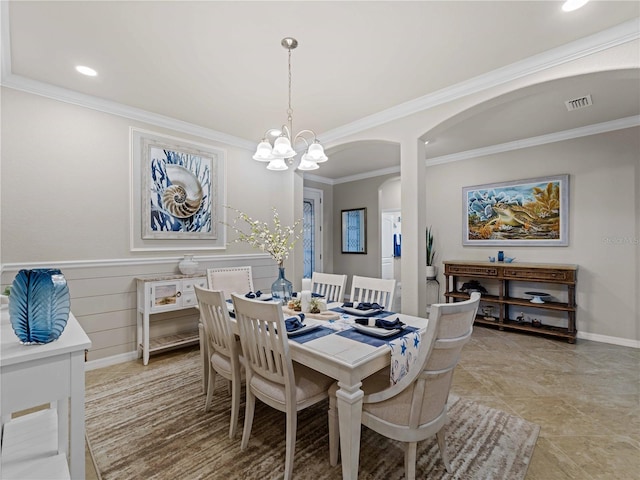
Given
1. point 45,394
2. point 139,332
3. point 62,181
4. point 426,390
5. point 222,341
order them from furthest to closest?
point 139,332
point 62,181
point 222,341
point 426,390
point 45,394

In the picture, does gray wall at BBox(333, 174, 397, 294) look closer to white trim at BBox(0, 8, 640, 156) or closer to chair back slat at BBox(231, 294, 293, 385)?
white trim at BBox(0, 8, 640, 156)

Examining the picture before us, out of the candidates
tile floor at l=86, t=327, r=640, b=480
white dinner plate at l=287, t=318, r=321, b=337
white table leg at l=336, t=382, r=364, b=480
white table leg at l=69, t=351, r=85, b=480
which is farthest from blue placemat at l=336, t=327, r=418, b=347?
white table leg at l=69, t=351, r=85, b=480

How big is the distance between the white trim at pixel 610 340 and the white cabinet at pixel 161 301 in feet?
15.9

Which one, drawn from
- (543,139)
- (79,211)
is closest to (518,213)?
(543,139)

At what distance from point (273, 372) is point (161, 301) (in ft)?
6.92

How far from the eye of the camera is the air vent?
318 cm

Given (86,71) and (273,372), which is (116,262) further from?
(273,372)

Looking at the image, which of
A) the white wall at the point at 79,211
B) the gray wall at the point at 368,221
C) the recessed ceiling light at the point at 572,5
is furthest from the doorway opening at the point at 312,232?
the recessed ceiling light at the point at 572,5

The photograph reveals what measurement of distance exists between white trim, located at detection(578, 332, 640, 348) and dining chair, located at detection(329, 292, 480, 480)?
3.65 meters

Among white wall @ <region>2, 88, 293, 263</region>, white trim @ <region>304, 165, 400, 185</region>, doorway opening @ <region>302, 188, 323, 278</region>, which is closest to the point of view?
white wall @ <region>2, 88, 293, 263</region>

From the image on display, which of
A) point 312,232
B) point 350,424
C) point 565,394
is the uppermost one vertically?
point 312,232

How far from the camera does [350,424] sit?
4.94 ft

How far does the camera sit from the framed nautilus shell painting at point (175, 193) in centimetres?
344

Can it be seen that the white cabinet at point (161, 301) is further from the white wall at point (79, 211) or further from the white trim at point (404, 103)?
the white trim at point (404, 103)
